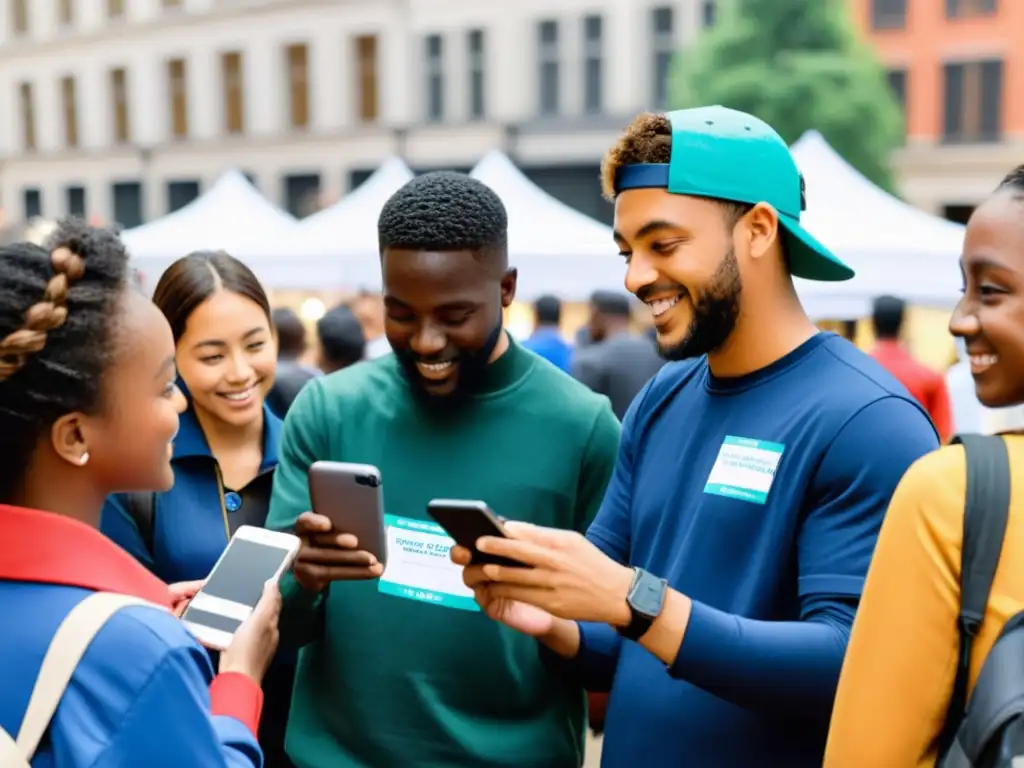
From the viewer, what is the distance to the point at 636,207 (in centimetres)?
205

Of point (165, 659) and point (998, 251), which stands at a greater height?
point (998, 251)

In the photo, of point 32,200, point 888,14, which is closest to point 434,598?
point 888,14

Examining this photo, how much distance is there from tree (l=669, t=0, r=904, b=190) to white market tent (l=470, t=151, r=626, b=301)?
11589 millimetres

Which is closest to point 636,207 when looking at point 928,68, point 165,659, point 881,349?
point 165,659

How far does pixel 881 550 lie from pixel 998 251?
1.32 ft

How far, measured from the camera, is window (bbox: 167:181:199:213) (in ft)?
104

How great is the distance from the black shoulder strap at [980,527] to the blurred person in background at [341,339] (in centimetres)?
517

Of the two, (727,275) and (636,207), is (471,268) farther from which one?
(727,275)

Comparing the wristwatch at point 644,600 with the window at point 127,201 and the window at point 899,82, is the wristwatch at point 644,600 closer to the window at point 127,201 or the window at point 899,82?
the window at point 899,82

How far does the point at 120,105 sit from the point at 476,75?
480 inches

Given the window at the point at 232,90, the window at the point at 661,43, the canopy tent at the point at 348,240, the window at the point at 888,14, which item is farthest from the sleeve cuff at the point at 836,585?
the window at the point at 232,90

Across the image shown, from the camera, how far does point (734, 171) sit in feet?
6.59

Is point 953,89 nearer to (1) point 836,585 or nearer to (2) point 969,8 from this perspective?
(2) point 969,8

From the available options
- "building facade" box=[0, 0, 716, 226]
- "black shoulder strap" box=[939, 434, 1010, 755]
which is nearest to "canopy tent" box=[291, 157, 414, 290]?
"black shoulder strap" box=[939, 434, 1010, 755]
